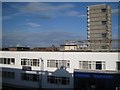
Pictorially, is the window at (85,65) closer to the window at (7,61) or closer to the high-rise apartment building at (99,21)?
the window at (7,61)

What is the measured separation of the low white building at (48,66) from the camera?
26.1ft

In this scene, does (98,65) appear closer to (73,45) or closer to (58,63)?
(58,63)

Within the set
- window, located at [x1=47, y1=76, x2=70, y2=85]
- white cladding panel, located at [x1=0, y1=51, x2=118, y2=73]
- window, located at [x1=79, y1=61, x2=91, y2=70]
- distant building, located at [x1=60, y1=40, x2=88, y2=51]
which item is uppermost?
distant building, located at [x1=60, y1=40, x2=88, y2=51]

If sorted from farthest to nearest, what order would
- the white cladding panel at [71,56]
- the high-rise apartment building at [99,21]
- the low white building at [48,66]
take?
the high-rise apartment building at [99,21] → the low white building at [48,66] → the white cladding panel at [71,56]

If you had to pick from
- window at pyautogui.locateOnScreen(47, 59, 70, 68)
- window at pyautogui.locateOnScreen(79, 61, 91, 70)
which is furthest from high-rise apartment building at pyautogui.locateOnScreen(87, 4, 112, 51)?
window at pyautogui.locateOnScreen(79, 61, 91, 70)

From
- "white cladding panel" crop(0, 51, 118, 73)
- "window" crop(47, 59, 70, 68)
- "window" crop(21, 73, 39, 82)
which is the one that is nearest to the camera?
"white cladding panel" crop(0, 51, 118, 73)

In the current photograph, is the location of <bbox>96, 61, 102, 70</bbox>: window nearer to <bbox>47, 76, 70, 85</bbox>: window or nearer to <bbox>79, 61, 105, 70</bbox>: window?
<bbox>79, 61, 105, 70</bbox>: window

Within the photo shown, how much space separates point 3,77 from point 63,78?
2.84m

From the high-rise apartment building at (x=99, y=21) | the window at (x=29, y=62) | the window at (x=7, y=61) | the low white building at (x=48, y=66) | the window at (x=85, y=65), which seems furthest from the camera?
the high-rise apartment building at (x=99, y=21)

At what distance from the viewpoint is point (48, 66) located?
28.4ft

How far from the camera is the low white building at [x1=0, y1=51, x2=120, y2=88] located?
7.94 m

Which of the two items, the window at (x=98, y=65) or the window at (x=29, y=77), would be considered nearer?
the window at (x=98, y=65)

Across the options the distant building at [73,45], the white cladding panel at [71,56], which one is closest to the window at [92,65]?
the white cladding panel at [71,56]

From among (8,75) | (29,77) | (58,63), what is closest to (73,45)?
(58,63)
